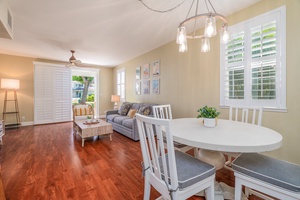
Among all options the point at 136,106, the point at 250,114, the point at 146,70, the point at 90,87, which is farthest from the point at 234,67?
the point at 90,87

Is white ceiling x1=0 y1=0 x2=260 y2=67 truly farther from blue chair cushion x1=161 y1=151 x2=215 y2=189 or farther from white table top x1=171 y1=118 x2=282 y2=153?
blue chair cushion x1=161 y1=151 x2=215 y2=189

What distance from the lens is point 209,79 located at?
9.01 ft

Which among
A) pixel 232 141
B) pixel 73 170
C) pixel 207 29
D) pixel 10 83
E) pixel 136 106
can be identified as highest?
pixel 207 29

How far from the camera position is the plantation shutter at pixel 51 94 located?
16.9 ft

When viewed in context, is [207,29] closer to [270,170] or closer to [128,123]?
[270,170]

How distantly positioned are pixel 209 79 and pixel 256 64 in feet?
2.55

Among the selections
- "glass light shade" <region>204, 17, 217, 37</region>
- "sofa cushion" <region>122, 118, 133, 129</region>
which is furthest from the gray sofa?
"glass light shade" <region>204, 17, 217, 37</region>

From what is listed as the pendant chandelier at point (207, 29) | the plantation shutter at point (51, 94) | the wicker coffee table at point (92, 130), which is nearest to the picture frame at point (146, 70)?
the wicker coffee table at point (92, 130)

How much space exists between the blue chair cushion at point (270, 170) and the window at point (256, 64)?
3.61 ft

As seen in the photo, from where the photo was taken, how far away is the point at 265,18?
2033mm

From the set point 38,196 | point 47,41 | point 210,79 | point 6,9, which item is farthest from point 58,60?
point 210,79

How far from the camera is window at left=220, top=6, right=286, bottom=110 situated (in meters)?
1.91

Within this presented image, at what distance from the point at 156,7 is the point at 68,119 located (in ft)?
18.0

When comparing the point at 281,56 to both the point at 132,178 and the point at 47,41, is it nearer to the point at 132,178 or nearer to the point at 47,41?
the point at 132,178
